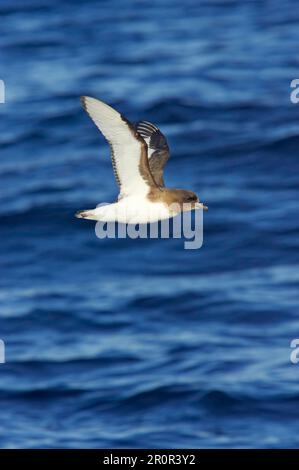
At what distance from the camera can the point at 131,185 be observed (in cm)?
1216

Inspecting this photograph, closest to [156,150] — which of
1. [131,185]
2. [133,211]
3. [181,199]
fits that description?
[181,199]

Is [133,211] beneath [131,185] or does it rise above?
beneath

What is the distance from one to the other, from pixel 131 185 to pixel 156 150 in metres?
1.24

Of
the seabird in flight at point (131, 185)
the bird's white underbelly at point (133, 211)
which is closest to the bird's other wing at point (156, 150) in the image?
the seabird in flight at point (131, 185)

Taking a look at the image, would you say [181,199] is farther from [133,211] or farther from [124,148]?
[124,148]

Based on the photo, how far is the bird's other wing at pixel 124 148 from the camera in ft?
37.1

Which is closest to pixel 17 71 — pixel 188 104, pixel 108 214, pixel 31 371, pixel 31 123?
pixel 31 123

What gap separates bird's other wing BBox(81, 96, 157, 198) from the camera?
11.3m

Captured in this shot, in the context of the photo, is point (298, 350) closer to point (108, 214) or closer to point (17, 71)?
point (108, 214)

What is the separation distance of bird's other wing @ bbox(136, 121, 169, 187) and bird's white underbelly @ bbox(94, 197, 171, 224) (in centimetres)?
65

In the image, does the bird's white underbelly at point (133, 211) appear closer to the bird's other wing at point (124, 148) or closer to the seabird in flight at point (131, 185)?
the seabird in flight at point (131, 185)

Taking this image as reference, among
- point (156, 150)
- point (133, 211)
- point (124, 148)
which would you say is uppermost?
A: point (156, 150)

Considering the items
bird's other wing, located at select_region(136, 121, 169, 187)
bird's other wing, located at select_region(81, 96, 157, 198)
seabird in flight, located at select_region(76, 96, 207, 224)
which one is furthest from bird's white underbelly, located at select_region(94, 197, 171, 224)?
bird's other wing, located at select_region(136, 121, 169, 187)

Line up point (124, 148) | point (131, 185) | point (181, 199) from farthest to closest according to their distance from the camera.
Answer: point (181, 199), point (131, 185), point (124, 148)
